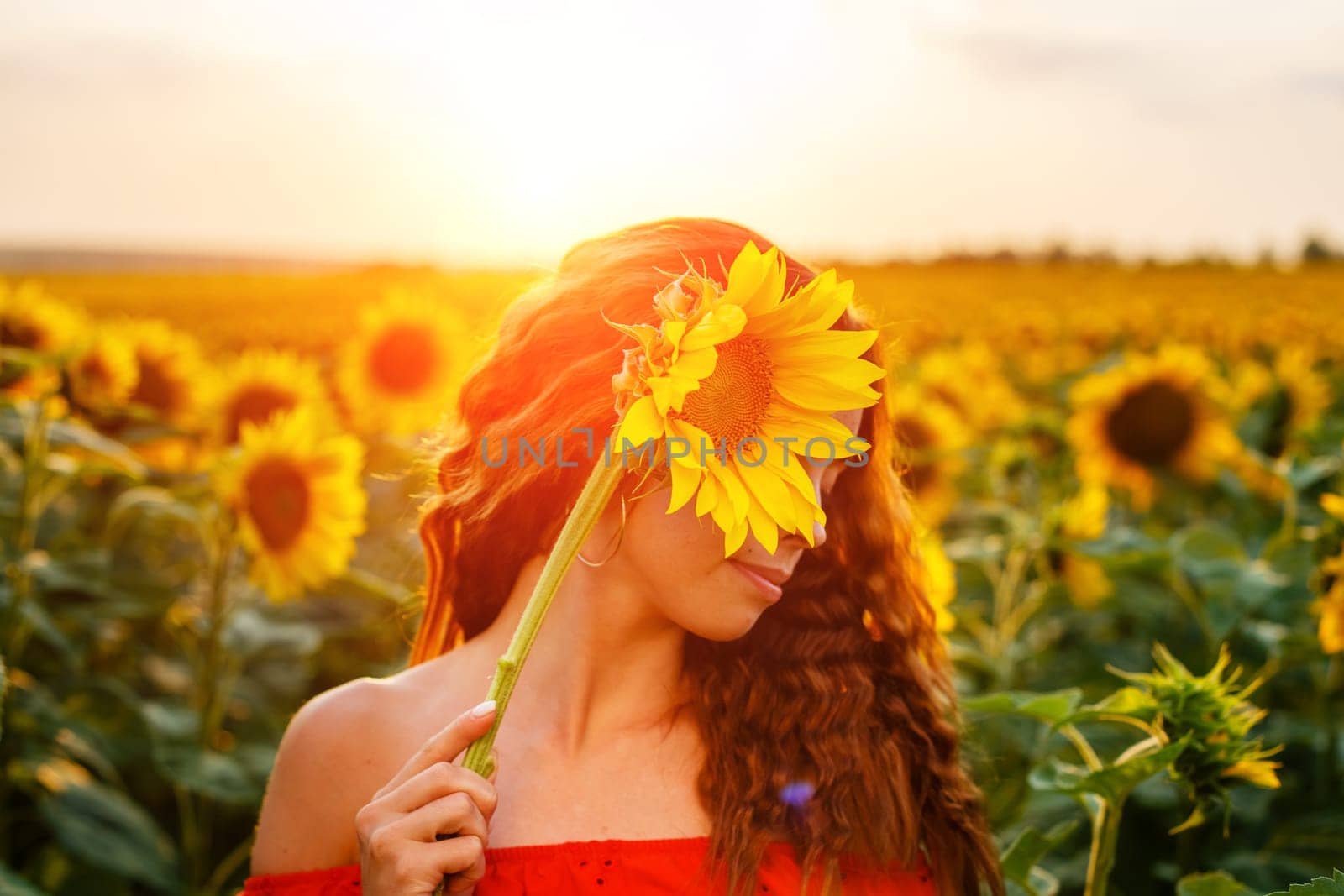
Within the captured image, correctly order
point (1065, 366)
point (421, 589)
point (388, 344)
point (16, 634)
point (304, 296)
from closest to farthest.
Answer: point (421, 589)
point (16, 634)
point (388, 344)
point (1065, 366)
point (304, 296)

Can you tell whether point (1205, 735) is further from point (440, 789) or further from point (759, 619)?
point (440, 789)

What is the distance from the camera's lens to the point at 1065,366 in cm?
764

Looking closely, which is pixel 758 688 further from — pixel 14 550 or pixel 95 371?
pixel 95 371

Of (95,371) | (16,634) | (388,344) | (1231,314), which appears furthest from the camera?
(1231,314)

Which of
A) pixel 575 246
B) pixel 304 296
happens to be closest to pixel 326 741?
pixel 575 246

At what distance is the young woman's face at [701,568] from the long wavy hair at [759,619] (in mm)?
194

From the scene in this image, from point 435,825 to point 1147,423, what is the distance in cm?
427

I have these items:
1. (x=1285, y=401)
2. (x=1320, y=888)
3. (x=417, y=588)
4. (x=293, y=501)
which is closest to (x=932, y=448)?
(x=1285, y=401)

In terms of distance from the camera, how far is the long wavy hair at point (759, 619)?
203 cm

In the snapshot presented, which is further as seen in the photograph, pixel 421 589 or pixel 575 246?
pixel 421 589

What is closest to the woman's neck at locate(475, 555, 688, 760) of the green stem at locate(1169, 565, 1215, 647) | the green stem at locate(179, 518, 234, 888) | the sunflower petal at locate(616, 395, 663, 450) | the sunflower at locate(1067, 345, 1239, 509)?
the sunflower petal at locate(616, 395, 663, 450)

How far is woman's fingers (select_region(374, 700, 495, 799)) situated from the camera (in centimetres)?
146

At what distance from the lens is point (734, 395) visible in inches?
56.8

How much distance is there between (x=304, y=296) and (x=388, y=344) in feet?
41.1
